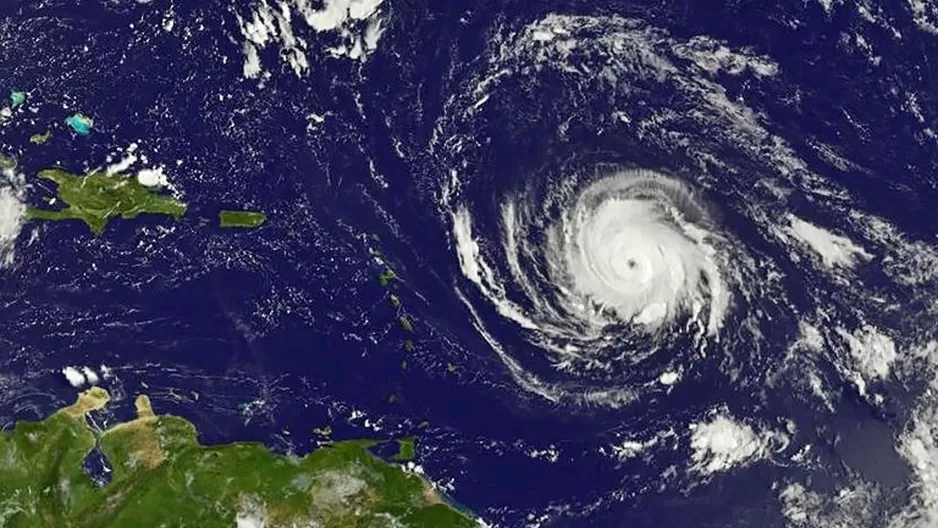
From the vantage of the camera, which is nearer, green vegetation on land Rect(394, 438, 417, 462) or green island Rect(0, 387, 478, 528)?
green island Rect(0, 387, 478, 528)

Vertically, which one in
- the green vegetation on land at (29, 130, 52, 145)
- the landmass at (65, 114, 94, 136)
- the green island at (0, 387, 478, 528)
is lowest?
the green island at (0, 387, 478, 528)

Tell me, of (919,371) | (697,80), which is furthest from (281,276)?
(919,371)

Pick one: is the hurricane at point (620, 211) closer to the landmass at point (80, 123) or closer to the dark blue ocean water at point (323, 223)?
the dark blue ocean water at point (323, 223)

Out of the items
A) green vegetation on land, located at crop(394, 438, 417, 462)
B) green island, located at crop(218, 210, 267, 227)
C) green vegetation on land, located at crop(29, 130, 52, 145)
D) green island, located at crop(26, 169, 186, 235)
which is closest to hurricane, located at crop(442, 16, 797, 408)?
green vegetation on land, located at crop(394, 438, 417, 462)

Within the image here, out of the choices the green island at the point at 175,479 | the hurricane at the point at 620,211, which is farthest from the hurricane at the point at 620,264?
the green island at the point at 175,479

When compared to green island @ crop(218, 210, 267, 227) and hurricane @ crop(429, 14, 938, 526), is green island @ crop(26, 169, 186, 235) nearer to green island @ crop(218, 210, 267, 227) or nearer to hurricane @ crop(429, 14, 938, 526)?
green island @ crop(218, 210, 267, 227)

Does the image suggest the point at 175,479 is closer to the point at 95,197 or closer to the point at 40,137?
the point at 95,197

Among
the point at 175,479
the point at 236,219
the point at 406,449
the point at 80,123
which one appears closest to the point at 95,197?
the point at 80,123
